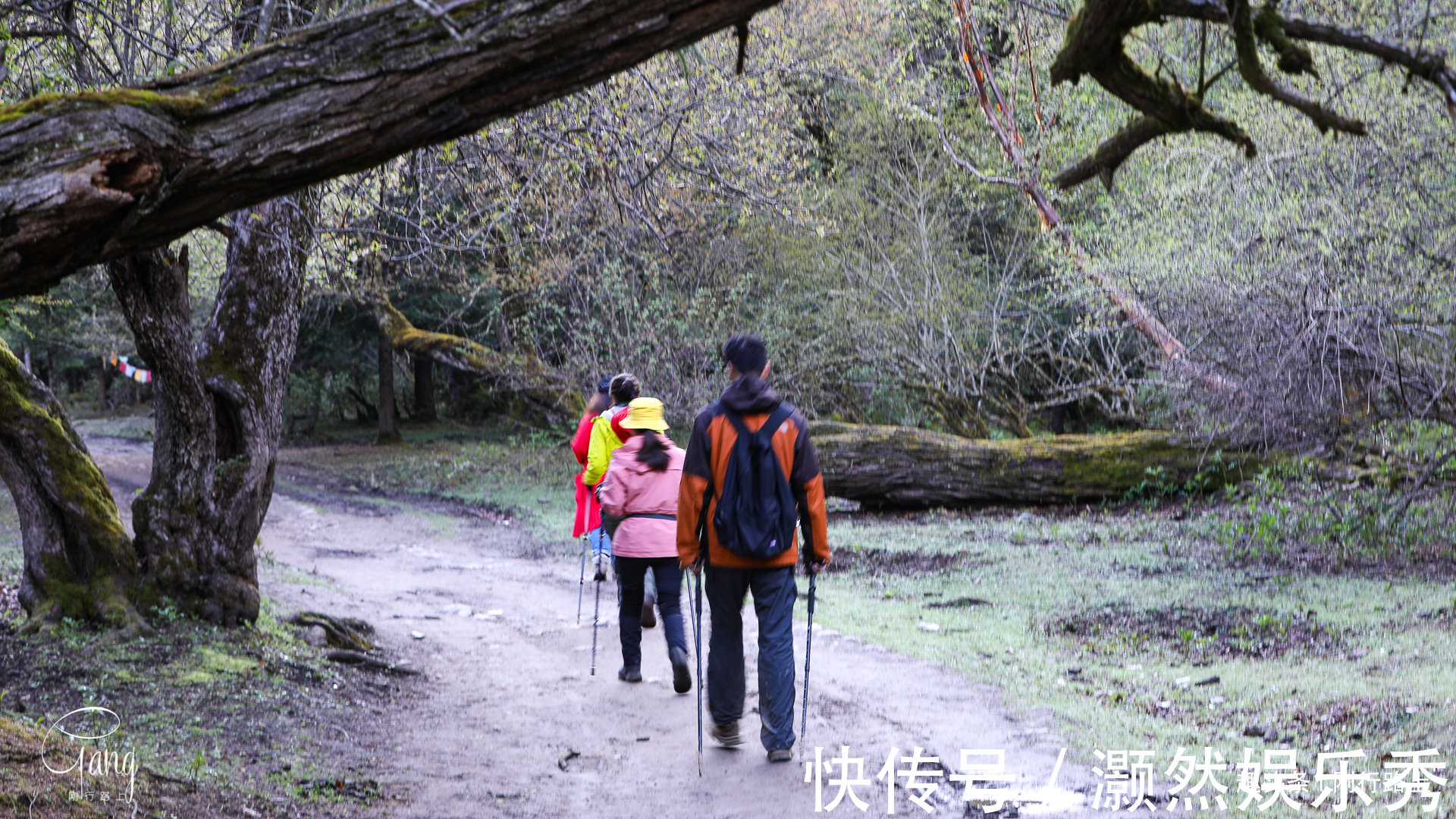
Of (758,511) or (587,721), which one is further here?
(587,721)

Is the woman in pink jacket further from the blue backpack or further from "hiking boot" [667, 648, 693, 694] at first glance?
the blue backpack

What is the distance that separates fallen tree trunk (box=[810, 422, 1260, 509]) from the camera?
1559 cm

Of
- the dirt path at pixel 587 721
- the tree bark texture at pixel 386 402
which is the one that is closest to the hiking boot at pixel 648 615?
the dirt path at pixel 587 721

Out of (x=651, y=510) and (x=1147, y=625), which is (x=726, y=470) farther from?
(x=1147, y=625)

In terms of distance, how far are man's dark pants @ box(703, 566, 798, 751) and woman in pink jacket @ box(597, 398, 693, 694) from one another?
1158 mm

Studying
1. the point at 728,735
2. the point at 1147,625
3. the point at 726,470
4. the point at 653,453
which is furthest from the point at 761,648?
the point at 1147,625

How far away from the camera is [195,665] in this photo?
21.9 feet

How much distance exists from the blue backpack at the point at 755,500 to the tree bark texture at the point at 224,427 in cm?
391

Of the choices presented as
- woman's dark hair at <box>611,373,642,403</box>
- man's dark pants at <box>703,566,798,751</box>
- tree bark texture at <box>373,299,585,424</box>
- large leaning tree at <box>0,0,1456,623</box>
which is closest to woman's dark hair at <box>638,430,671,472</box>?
woman's dark hair at <box>611,373,642,403</box>

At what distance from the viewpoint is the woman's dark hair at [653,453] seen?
690 cm

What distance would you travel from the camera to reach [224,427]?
7.77 metres

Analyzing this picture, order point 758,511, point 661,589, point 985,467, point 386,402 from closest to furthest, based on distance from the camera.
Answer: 1. point 758,511
2. point 661,589
3. point 985,467
4. point 386,402

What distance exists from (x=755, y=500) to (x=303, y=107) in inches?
115

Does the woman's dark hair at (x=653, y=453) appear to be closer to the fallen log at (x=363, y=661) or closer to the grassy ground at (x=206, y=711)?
the grassy ground at (x=206, y=711)
